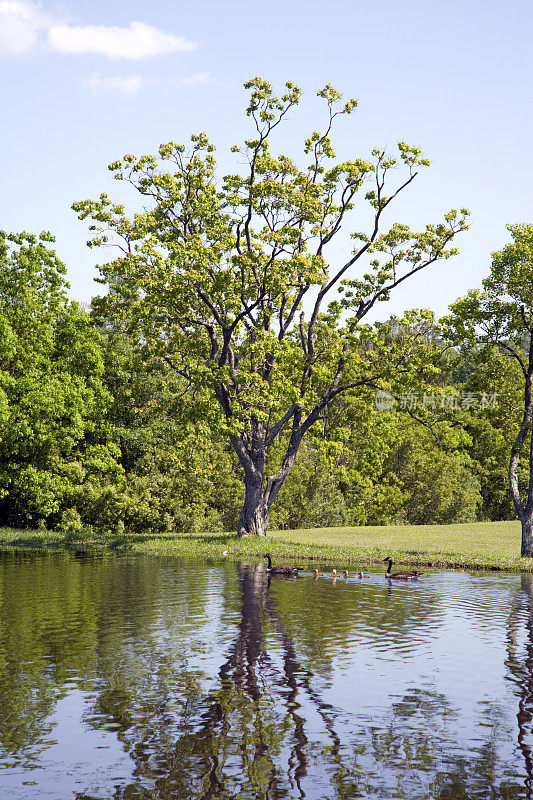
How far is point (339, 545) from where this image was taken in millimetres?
47281

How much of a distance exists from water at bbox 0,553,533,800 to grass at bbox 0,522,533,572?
397 inches

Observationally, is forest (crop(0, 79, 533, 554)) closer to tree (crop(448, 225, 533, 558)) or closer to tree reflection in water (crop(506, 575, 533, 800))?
tree (crop(448, 225, 533, 558))

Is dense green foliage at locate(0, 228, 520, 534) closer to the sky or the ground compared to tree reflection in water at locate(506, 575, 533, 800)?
closer to the sky

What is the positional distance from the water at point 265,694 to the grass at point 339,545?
33.1 feet

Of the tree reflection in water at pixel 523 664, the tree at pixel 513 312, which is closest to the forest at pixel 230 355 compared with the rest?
the tree at pixel 513 312

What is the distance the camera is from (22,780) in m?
12.0

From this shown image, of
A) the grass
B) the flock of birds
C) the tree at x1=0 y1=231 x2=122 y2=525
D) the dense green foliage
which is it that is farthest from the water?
the tree at x1=0 y1=231 x2=122 y2=525

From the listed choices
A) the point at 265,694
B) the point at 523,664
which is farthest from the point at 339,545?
the point at 265,694

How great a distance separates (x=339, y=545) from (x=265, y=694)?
1225 inches

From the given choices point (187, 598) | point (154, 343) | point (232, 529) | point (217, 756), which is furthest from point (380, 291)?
point (217, 756)

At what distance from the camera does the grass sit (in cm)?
3969

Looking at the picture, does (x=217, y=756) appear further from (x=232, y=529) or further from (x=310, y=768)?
(x=232, y=529)

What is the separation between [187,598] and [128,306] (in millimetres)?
24157

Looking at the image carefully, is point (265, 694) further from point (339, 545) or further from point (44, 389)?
point (44, 389)
